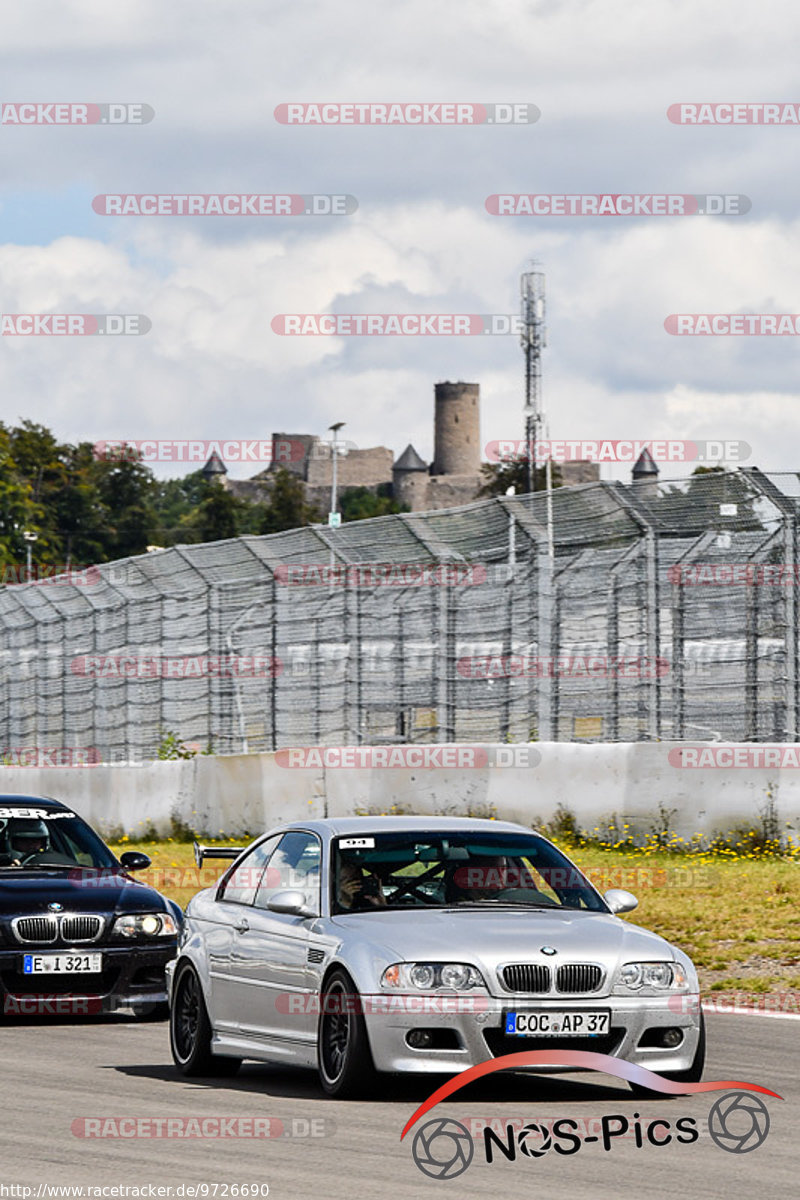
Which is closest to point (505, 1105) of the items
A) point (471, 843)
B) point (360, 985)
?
point (360, 985)

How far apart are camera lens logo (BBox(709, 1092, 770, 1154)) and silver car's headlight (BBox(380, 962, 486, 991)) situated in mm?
1069

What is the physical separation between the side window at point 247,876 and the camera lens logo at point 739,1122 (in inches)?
99.5

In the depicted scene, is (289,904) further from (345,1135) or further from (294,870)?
(345,1135)

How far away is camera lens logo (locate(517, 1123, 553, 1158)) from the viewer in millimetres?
7871

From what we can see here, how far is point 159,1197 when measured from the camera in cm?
694

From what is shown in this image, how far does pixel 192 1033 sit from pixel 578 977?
221 cm

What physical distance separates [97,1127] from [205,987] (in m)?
1.88

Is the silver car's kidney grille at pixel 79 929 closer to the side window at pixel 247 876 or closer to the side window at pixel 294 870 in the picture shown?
the side window at pixel 247 876

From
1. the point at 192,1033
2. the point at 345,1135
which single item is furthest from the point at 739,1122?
the point at 192,1033

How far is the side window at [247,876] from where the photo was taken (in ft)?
34.7

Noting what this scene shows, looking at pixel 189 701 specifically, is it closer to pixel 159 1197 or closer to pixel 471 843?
pixel 471 843

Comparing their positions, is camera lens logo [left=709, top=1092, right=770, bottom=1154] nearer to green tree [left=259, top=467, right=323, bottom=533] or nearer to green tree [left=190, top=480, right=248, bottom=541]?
green tree [left=259, top=467, right=323, bottom=533]

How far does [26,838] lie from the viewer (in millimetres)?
14117

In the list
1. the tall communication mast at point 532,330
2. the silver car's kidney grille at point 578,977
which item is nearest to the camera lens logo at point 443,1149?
the silver car's kidney grille at point 578,977
